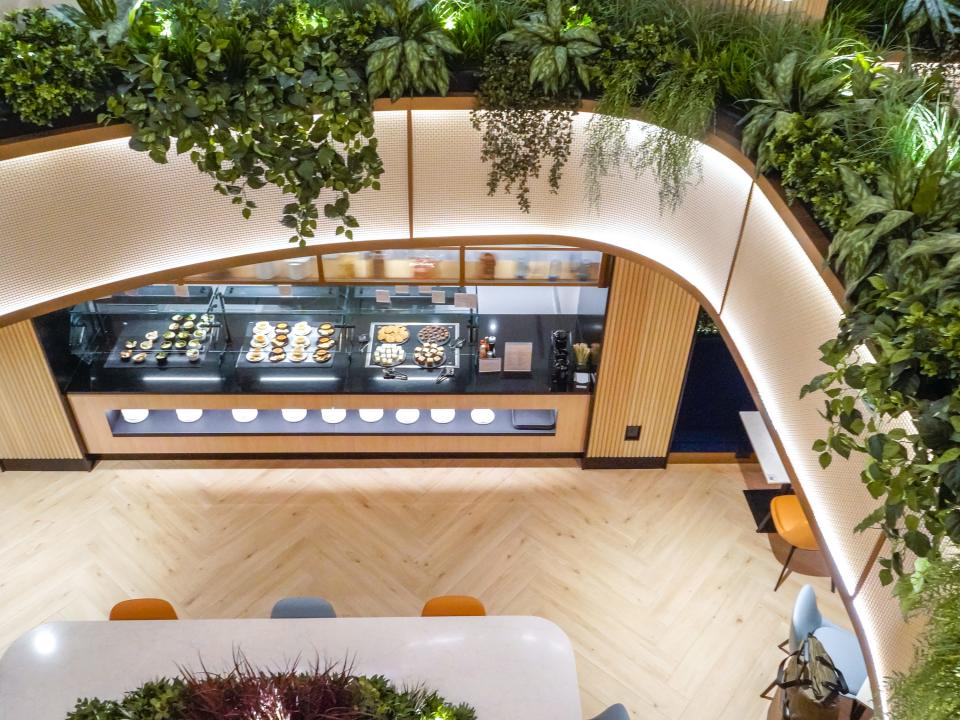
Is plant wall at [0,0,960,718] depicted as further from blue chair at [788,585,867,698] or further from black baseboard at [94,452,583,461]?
black baseboard at [94,452,583,461]

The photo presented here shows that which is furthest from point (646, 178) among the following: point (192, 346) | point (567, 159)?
point (192, 346)

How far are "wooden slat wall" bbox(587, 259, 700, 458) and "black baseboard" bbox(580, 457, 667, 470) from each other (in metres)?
0.04

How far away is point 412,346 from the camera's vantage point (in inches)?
267

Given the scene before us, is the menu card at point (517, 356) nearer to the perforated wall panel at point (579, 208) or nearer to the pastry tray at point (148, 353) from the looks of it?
the perforated wall panel at point (579, 208)

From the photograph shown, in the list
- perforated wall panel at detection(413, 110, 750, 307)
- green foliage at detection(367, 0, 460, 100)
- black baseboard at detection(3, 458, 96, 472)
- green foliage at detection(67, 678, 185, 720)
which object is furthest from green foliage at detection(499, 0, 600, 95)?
black baseboard at detection(3, 458, 96, 472)

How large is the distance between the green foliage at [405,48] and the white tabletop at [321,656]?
289cm

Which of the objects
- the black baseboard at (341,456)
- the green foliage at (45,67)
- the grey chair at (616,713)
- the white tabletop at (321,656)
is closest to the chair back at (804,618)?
the grey chair at (616,713)

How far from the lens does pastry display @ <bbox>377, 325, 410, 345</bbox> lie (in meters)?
6.77

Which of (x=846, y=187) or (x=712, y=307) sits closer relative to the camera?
(x=846, y=187)

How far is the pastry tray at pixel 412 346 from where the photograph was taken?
668 cm

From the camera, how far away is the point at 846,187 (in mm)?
2887

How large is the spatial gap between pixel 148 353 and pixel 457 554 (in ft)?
10.0

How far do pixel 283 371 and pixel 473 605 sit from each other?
9.44 ft

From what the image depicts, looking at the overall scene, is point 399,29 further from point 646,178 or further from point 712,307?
point 712,307
